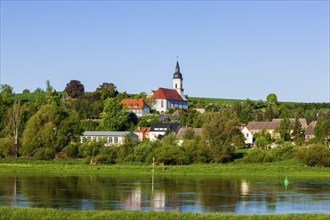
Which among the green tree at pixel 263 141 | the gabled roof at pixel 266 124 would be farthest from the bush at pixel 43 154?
the gabled roof at pixel 266 124

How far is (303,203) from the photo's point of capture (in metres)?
47.5

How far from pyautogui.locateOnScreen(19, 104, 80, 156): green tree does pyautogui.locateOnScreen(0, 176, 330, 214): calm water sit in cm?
2500

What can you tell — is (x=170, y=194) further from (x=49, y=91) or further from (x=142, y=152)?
(x=49, y=91)

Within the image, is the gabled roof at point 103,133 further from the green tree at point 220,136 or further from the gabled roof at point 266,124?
the green tree at point 220,136

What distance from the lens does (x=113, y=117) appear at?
134625 mm

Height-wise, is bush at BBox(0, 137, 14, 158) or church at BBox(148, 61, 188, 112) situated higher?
church at BBox(148, 61, 188, 112)

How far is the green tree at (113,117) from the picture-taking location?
134 m

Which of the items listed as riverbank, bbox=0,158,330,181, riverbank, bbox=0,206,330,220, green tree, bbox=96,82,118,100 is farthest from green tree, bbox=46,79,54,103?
riverbank, bbox=0,206,330,220

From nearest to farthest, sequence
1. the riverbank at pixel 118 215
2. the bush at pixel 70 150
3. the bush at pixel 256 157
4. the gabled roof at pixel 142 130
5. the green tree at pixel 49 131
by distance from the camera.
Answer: the riverbank at pixel 118 215 → the bush at pixel 256 157 → the bush at pixel 70 150 → the green tree at pixel 49 131 → the gabled roof at pixel 142 130

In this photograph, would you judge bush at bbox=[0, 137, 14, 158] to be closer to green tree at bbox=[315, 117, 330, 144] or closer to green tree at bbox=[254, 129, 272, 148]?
green tree at bbox=[254, 129, 272, 148]

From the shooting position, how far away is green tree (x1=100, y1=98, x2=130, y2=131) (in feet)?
439

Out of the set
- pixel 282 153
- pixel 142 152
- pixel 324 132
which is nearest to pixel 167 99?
pixel 324 132

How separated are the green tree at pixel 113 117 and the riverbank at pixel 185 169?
43.4 metres

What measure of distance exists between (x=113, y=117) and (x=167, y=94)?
→ 163 ft
